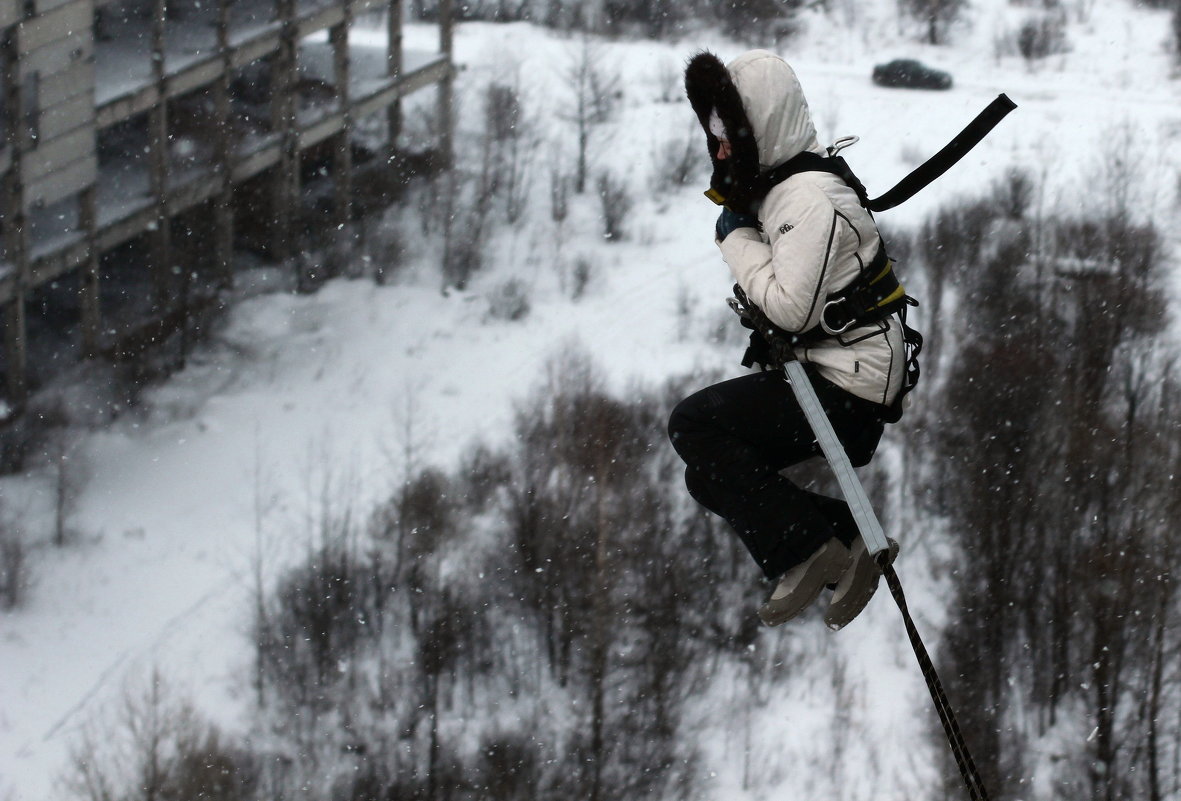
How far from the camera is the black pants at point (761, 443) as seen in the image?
4770 mm

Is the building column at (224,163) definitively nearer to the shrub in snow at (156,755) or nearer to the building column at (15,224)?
the building column at (15,224)

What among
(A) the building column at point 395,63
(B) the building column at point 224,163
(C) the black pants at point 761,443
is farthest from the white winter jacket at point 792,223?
(A) the building column at point 395,63

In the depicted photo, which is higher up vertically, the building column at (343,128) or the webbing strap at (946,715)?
the webbing strap at (946,715)

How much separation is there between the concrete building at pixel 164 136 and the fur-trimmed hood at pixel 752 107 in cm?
1858

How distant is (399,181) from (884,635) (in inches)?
534

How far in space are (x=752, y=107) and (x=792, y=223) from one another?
0.38m

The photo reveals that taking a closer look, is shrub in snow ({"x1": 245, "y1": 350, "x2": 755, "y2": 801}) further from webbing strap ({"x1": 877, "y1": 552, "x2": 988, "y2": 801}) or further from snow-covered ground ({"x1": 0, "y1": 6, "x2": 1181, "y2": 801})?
webbing strap ({"x1": 877, "y1": 552, "x2": 988, "y2": 801})

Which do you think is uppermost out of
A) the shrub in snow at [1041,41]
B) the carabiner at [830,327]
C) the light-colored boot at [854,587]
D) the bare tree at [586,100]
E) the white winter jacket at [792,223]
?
the white winter jacket at [792,223]

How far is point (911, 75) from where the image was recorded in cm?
3225

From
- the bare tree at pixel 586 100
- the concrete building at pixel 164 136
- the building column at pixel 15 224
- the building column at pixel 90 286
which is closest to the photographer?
the building column at pixel 15 224

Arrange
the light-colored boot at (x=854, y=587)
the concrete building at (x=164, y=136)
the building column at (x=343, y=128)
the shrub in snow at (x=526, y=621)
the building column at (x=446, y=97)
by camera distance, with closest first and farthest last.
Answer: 1. the light-colored boot at (x=854, y=587)
2. the concrete building at (x=164, y=136)
3. the shrub in snow at (x=526, y=621)
4. the building column at (x=343, y=128)
5. the building column at (x=446, y=97)

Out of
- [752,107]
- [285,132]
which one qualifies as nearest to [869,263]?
[752,107]

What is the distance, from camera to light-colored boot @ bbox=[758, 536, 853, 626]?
486cm

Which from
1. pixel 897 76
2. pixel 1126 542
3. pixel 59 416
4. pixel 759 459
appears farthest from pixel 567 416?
pixel 759 459
